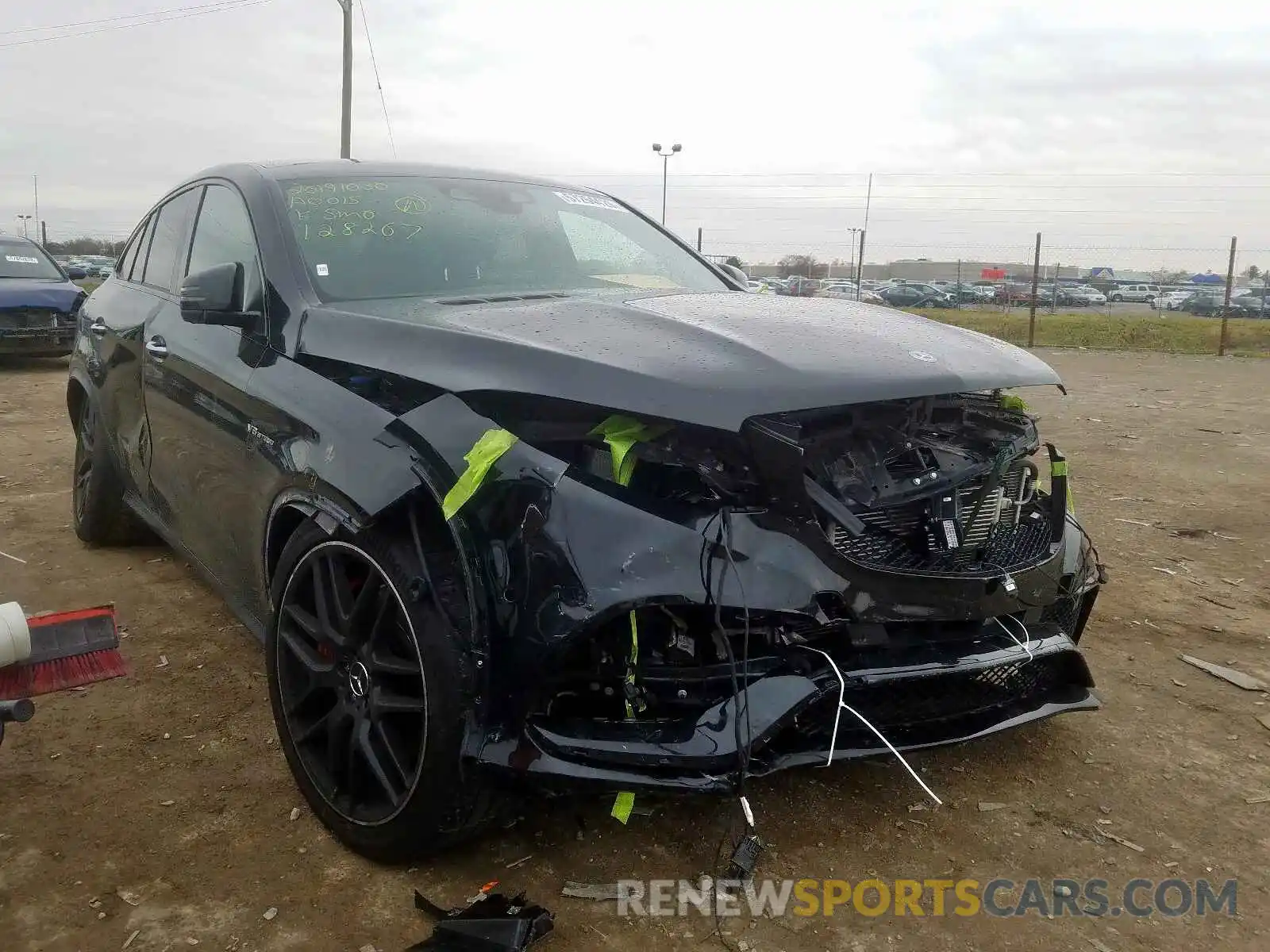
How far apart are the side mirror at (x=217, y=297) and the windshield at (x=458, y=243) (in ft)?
0.73

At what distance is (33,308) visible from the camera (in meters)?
12.1

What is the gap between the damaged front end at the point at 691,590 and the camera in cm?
204

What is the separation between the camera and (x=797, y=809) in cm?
263

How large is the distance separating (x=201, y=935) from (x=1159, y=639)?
11.2ft

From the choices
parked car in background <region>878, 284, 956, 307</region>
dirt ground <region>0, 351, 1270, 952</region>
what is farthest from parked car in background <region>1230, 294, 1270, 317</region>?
dirt ground <region>0, 351, 1270, 952</region>

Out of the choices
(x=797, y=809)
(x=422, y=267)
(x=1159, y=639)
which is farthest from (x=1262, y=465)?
(x=422, y=267)

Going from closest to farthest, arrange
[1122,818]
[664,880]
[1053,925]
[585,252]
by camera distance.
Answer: [1053,925]
[664,880]
[1122,818]
[585,252]

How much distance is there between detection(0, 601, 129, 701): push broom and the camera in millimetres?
2373

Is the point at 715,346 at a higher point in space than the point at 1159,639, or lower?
higher

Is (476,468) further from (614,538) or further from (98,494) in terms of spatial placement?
(98,494)

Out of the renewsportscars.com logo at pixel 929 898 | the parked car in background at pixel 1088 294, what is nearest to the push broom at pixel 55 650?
the renewsportscars.com logo at pixel 929 898

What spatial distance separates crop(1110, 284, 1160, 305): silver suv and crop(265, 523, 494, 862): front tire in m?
35.2

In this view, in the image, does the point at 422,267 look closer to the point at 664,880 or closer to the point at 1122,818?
the point at 664,880

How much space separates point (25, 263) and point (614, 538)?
541 inches
